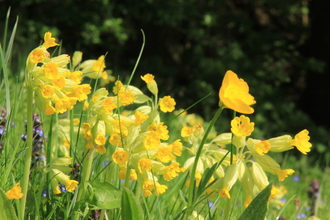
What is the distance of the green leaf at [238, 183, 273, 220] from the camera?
1014 millimetres

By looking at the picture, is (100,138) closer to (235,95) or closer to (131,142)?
(131,142)

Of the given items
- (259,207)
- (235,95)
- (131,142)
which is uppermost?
(235,95)

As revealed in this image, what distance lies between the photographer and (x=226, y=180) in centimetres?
105

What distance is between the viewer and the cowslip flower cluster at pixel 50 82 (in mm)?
1011

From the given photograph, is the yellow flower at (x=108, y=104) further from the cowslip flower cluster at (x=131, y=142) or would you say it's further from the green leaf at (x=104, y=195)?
the green leaf at (x=104, y=195)

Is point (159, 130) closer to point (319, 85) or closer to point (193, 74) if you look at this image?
point (193, 74)

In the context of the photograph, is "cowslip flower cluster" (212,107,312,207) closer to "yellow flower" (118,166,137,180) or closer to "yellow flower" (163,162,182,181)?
"yellow flower" (163,162,182,181)

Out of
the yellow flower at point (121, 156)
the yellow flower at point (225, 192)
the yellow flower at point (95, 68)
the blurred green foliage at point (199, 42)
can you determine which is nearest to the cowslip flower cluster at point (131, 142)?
the yellow flower at point (121, 156)

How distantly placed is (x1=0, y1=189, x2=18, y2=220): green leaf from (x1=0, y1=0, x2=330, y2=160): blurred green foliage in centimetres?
373

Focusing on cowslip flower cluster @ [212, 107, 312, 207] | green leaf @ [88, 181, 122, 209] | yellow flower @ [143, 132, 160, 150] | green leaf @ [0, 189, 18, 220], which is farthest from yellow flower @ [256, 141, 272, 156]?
green leaf @ [0, 189, 18, 220]

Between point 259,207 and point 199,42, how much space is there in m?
5.05

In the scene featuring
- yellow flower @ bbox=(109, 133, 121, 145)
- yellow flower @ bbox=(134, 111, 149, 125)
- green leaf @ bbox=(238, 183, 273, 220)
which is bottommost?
green leaf @ bbox=(238, 183, 273, 220)

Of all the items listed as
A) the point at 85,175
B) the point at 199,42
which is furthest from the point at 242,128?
the point at 199,42

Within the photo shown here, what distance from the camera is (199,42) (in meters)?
5.95
